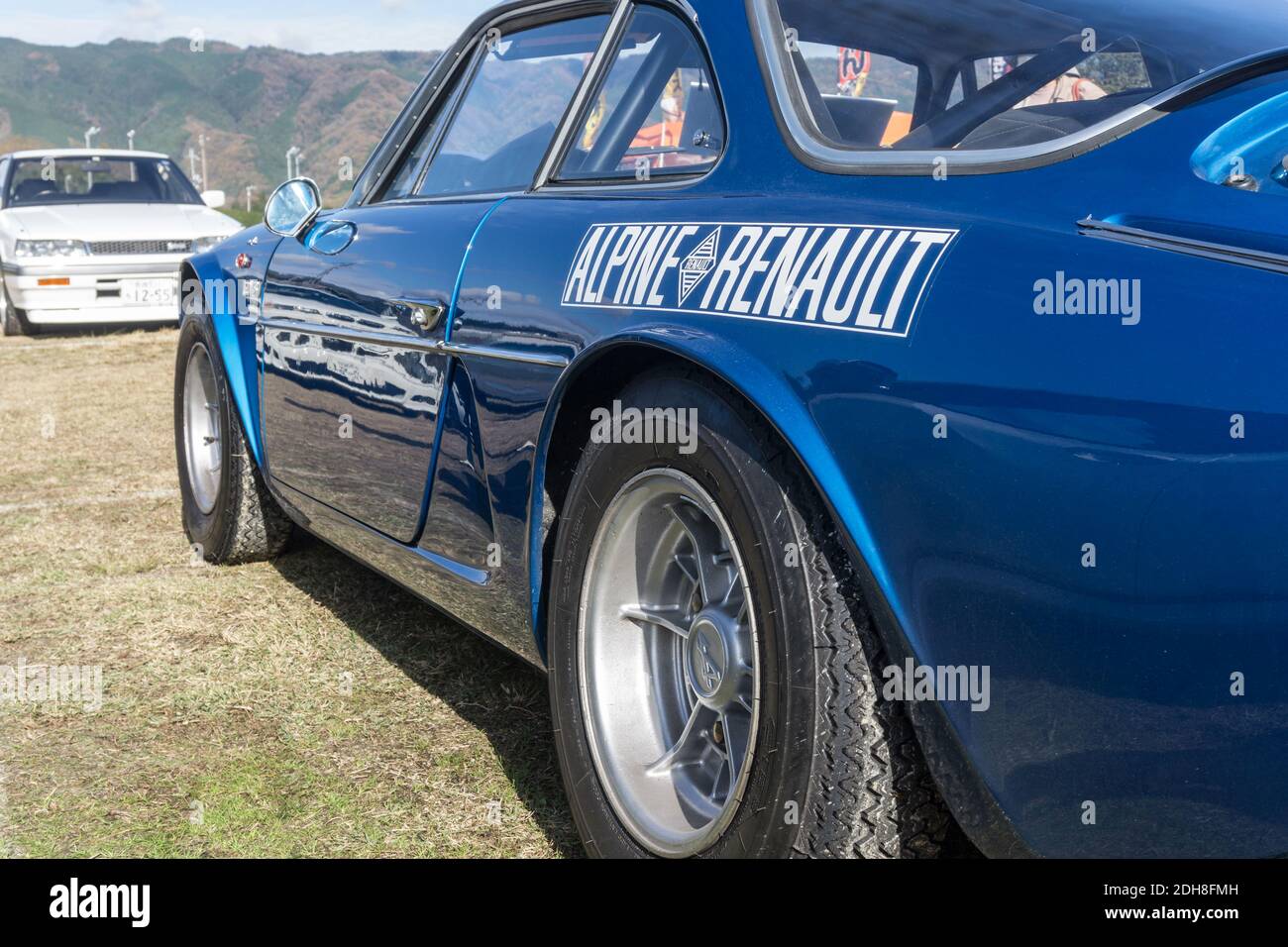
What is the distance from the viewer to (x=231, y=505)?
4.15 m

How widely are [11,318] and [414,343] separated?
37.5 ft

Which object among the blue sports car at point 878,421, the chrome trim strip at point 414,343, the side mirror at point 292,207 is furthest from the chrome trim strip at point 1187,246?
the side mirror at point 292,207

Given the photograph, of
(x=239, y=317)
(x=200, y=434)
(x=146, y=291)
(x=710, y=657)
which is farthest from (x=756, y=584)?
(x=146, y=291)

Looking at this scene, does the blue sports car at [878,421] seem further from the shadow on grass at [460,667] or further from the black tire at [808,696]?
the shadow on grass at [460,667]

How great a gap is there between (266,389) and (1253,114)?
2805 mm

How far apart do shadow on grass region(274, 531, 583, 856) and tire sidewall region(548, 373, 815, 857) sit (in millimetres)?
558

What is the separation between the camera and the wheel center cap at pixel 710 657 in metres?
1.96

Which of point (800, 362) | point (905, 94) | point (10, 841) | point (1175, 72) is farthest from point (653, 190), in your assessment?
point (10, 841)

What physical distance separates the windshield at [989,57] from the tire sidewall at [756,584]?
1.53 feet

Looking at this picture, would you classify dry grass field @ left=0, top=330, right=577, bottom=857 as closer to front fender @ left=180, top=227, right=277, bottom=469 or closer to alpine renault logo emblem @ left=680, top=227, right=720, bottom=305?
front fender @ left=180, top=227, right=277, bottom=469

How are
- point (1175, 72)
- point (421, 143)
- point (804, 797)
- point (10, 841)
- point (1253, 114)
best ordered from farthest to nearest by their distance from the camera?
point (421, 143) < point (10, 841) < point (1175, 72) < point (804, 797) < point (1253, 114)

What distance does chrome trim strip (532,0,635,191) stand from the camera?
2.61 m

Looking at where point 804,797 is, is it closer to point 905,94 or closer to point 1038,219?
point 1038,219

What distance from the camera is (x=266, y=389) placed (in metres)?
3.69
